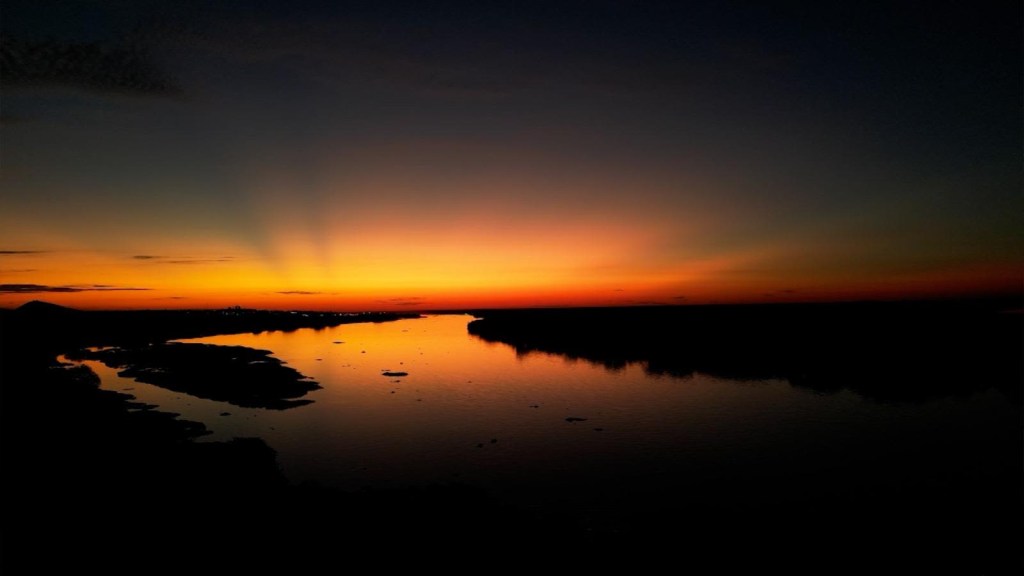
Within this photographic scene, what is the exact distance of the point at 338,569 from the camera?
44.8ft

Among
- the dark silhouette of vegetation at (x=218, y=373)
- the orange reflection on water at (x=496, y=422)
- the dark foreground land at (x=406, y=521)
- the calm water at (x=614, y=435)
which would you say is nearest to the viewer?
the dark foreground land at (x=406, y=521)

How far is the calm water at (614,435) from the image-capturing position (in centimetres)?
2134

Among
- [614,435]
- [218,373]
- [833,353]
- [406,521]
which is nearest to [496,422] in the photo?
[614,435]

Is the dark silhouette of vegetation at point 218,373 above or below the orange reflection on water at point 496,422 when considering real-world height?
above

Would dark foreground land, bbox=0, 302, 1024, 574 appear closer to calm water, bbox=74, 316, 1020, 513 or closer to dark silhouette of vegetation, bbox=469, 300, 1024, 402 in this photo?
calm water, bbox=74, 316, 1020, 513

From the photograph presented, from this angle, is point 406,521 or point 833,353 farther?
point 833,353

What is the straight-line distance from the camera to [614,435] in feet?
92.5

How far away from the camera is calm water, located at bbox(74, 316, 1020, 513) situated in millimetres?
21344

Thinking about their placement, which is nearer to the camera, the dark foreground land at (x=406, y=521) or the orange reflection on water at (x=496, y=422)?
the dark foreground land at (x=406, y=521)

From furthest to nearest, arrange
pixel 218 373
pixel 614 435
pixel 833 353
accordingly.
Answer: pixel 833 353, pixel 218 373, pixel 614 435

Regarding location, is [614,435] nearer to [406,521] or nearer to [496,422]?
[496,422]

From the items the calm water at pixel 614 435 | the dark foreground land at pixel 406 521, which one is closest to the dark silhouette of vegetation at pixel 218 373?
the calm water at pixel 614 435

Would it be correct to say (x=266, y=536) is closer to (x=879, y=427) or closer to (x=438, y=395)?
(x=438, y=395)

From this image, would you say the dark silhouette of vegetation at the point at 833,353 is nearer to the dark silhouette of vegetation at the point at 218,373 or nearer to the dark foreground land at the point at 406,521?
the dark foreground land at the point at 406,521
